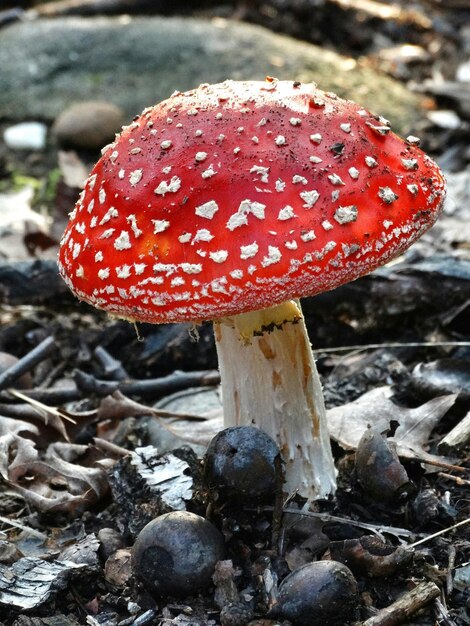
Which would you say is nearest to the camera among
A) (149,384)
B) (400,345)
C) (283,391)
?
(283,391)

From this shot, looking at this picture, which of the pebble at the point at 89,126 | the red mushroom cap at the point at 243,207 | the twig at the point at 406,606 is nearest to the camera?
the red mushroom cap at the point at 243,207

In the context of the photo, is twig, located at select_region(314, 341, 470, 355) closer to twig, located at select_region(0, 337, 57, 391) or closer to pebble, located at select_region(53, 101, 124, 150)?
twig, located at select_region(0, 337, 57, 391)

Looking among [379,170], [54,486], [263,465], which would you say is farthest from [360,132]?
[54,486]

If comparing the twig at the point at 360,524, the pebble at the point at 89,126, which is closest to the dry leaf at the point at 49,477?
the twig at the point at 360,524

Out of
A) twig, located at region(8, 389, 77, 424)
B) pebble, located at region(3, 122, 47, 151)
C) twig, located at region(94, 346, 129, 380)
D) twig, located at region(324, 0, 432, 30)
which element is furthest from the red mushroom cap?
twig, located at region(324, 0, 432, 30)

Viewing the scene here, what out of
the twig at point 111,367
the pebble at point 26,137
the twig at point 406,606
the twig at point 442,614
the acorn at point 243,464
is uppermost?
the acorn at point 243,464

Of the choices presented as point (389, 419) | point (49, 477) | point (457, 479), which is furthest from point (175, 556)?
point (389, 419)

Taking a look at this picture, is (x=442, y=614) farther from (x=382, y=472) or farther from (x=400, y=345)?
(x=400, y=345)

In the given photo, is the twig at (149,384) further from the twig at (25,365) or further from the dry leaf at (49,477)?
the dry leaf at (49,477)
